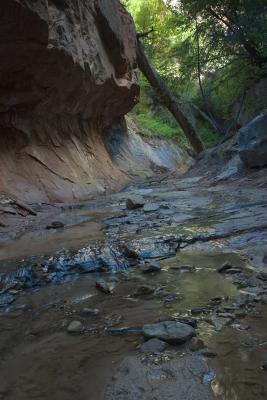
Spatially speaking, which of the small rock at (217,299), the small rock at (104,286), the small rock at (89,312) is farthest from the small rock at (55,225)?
the small rock at (217,299)

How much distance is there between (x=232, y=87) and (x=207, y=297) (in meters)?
12.0

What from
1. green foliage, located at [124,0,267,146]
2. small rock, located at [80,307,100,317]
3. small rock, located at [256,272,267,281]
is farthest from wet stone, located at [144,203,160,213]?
green foliage, located at [124,0,267,146]

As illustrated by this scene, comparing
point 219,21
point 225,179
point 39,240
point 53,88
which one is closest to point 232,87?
point 219,21

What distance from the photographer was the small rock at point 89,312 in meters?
2.40

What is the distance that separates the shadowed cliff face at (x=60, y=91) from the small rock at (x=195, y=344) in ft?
18.2

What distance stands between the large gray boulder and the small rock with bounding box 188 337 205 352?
6.90m

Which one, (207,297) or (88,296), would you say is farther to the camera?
(88,296)

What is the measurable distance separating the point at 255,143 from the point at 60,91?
15.9 ft

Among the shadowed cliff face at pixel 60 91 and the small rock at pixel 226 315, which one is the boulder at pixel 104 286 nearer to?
the small rock at pixel 226 315

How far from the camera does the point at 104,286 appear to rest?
9.32ft

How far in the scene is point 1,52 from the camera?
664 centimetres

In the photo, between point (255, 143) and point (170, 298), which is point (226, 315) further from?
point (255, 143)

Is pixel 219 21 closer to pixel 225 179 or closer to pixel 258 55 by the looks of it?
pixel 258 55

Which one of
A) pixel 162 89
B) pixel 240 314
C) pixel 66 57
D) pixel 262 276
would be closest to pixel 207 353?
pixel 240 314
